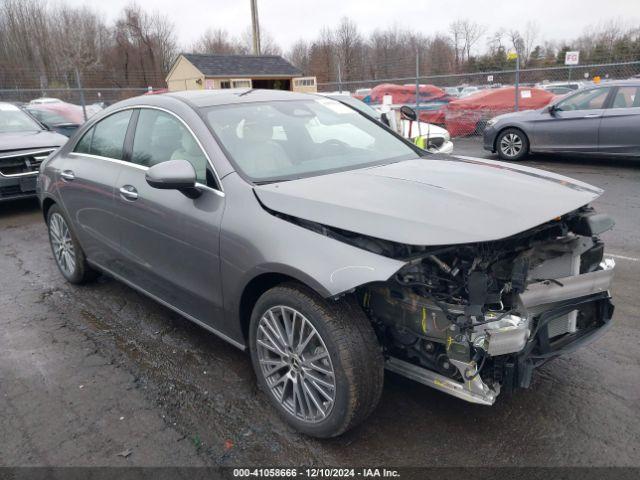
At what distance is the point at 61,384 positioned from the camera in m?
3.29

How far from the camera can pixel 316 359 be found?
2543 mm

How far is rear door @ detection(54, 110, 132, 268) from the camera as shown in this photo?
3943mm

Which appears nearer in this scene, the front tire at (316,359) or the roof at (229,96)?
the front tire at (316,359)

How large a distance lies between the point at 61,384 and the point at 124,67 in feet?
186

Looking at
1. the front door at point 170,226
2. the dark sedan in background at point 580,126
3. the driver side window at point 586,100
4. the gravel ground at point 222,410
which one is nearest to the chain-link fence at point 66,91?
the front door at point 170,226

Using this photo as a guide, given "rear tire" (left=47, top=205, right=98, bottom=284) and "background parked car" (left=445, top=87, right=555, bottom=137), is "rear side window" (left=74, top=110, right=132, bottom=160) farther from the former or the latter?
"background parked car" (left=445, top=87, right=555, bottom=137)

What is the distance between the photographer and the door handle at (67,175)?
4411mm

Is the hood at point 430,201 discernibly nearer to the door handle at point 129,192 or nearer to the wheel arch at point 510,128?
the door handle at point 129,192

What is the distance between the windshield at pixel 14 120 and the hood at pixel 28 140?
246mm

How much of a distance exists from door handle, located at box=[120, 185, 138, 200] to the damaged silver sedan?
0.02 metres

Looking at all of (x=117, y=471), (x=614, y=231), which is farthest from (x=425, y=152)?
(x=614, y=231)

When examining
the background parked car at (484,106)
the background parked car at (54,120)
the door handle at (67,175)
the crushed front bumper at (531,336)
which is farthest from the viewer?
the background parked car at (484,106)

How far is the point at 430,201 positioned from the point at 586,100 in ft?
30.0

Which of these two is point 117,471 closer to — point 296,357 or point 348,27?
point 296,357
